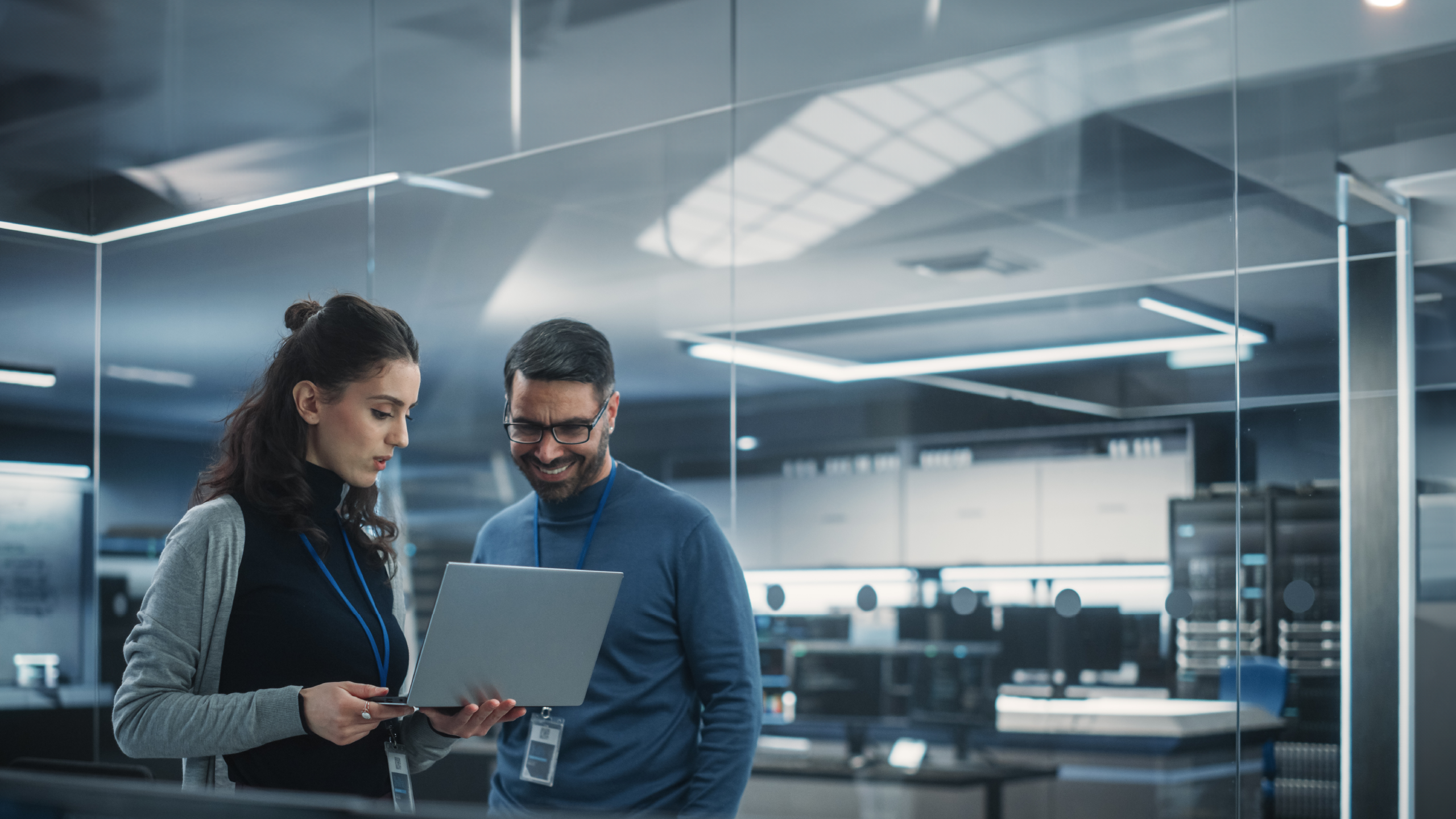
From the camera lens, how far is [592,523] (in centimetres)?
250

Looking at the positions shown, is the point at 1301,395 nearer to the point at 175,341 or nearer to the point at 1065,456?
the point at 1065,456

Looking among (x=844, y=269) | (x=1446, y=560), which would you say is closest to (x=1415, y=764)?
(x=1446, y=560)

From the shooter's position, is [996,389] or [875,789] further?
[875,789]

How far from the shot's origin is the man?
7.73ft

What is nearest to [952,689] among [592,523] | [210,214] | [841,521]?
[841,521]

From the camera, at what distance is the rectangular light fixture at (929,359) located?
3.45m

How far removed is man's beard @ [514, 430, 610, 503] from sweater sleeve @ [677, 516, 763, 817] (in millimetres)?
233

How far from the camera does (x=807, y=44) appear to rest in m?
4.18

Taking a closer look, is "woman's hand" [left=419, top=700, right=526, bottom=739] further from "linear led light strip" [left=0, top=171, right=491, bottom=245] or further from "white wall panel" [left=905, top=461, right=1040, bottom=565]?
"linear led light strip" [left=0, top=171, right=491, bottom=245]

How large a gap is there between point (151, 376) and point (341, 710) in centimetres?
390

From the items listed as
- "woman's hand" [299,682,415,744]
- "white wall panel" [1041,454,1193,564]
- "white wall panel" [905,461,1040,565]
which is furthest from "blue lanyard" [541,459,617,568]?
"white wall panel" [1041,454,1193,564]

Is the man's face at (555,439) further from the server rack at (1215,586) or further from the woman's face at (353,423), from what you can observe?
the server rack at (1215,586)

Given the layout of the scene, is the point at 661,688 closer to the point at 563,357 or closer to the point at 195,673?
the point at 563,357

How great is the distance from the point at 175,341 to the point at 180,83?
1.03 m
